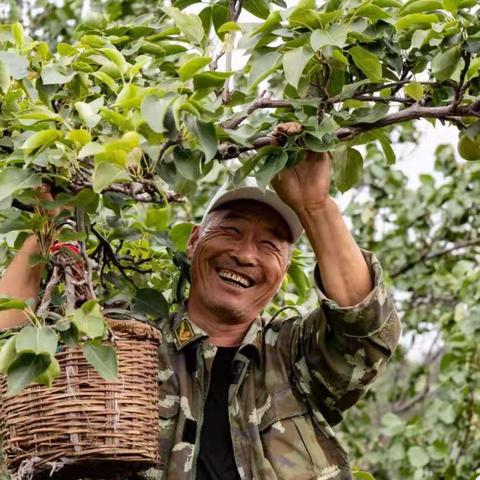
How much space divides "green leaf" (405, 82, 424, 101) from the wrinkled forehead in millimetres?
676

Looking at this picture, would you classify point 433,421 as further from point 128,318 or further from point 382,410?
point 128,318

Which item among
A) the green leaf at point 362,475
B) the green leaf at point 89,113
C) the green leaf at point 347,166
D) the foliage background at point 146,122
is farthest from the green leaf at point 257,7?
the green leaf at point 362,475

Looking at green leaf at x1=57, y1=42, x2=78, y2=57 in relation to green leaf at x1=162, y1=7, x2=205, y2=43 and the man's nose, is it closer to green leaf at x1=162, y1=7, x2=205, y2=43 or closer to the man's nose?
green leaf at x1=162, y1=7, x2=205, y2=43

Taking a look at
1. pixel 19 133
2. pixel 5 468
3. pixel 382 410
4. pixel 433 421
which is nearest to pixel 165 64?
pixel 19 133

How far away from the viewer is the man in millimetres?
2227

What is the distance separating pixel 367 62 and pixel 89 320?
25.3 inches

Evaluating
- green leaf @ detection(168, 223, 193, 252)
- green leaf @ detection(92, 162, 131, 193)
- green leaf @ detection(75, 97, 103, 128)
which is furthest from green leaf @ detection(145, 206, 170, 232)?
green leaf @ detection(92, 162, 131, 193)

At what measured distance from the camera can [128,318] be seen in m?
1.97

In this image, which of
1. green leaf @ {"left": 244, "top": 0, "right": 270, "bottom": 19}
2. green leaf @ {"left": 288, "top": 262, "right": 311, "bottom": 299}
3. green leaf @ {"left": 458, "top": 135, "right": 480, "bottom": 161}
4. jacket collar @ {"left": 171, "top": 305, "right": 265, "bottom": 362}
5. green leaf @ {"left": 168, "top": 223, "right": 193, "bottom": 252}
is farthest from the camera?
green leaf @ {"left": 288, "top": 262, "right": 311, "bottom": 299}

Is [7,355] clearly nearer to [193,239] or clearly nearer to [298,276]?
[193,239]

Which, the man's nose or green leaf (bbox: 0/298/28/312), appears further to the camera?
the man's nose

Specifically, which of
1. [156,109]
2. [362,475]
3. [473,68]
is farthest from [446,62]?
[362,475]

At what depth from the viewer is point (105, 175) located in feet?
5.40

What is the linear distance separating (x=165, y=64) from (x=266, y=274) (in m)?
0.54
